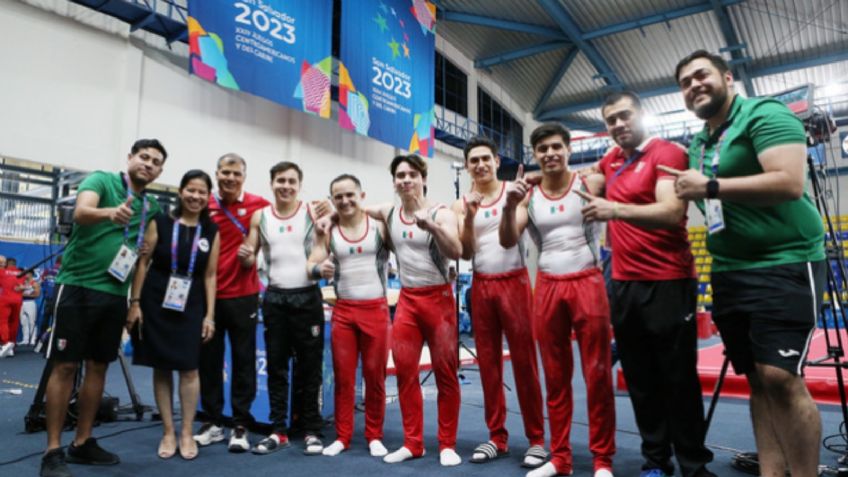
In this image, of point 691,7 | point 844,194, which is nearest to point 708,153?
point 691,7

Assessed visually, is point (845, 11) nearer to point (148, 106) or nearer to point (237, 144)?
point (237, 144)

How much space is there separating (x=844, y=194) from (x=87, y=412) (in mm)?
19572

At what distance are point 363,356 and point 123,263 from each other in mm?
1368

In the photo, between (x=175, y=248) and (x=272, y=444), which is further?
(x=272, y=444)

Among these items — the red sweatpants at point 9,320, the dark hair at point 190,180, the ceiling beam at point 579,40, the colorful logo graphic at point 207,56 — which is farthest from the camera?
the ceiling beam at point 579,40

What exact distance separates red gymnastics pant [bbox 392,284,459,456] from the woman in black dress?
3.75 feet

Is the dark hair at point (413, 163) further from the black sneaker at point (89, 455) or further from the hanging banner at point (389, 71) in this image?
the hanging banner at point (389, 71)

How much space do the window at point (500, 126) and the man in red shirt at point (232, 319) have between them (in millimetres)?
12961

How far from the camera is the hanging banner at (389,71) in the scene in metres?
9.06

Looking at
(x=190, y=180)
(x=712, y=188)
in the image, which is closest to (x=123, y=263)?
(x=190, y=180)

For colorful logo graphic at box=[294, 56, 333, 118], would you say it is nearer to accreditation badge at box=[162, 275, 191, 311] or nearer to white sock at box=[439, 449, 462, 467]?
accreditation badge at box=[162, 275, 191, 311]

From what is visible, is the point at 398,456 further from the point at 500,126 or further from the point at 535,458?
the point at 500,126

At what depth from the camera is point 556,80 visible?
15727mm

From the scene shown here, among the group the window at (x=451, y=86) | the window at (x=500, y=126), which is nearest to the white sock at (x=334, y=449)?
the window at (x=451, y=86)
